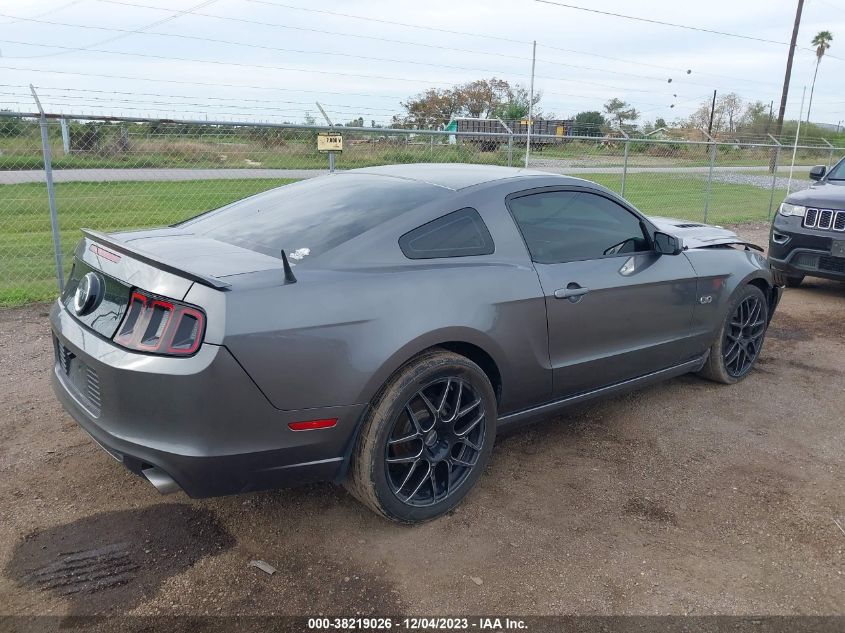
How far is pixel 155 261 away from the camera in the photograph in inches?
103

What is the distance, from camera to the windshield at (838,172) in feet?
26.9

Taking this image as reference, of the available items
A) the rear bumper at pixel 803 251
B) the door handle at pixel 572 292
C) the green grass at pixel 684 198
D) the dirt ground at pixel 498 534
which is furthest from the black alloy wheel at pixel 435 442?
the green grass at pixel 684 198

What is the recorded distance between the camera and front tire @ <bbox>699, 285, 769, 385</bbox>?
4645 mm

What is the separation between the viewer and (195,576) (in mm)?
2652

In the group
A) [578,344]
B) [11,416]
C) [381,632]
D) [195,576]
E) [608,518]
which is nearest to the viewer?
[381,632]

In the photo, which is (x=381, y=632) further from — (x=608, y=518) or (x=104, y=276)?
(x=104, y=276)

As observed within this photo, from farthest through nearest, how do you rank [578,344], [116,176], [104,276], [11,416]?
1. [116,176]
2. [11,416]
3. [578,344]
4. [104,276]

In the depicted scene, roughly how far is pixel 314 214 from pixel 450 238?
2.17ft

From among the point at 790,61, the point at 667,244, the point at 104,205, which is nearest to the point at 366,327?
the point at 667,244

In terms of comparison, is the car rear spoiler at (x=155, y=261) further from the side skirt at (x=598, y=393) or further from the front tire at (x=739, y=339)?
the front tire at (x=739, y=339)

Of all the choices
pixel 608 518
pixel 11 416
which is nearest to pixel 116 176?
pixel 11 416

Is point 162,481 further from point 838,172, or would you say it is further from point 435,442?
point 838,172

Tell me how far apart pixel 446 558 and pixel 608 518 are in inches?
31.9

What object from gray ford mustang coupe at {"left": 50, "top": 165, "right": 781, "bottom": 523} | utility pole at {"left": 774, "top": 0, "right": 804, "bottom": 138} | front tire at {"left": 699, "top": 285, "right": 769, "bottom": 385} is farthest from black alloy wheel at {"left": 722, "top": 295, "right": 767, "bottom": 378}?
utility pole at {"left": 774, "top": 0, "right": 804, "bottom": 138}
